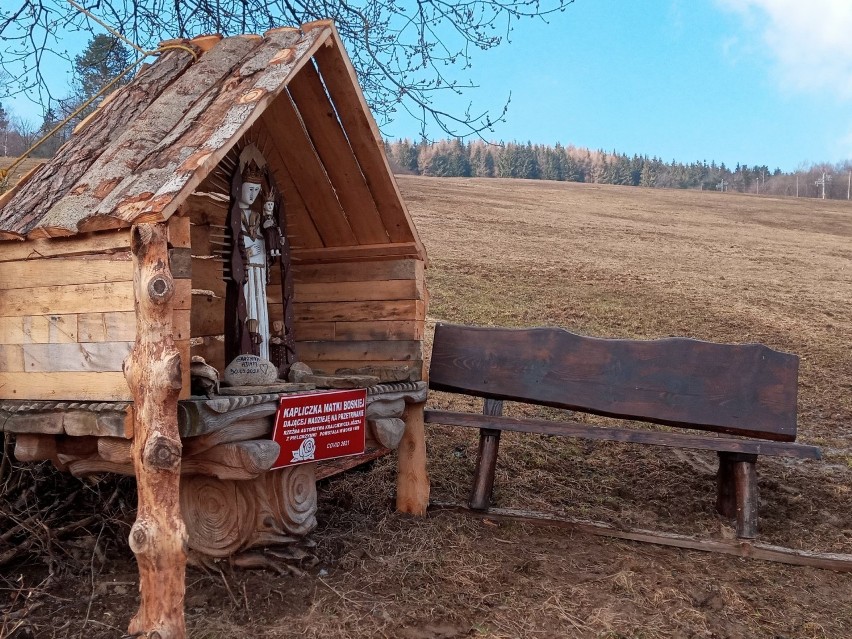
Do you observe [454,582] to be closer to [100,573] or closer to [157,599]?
[157,599]

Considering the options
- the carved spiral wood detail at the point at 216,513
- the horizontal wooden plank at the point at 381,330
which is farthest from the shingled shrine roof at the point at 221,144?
the carved spiral wood detail at the point at 216,513

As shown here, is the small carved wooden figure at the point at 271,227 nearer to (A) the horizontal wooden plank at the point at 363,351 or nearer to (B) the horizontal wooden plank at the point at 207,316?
(B) the horizontal wooden plank at the point at 207,316

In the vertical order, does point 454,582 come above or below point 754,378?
below

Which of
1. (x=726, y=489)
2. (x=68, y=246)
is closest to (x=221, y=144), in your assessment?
(x=68, y=246)

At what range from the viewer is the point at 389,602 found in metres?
4.04

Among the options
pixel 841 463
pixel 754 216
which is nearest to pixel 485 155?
pixel 754 216

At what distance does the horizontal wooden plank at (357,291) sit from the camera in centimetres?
548

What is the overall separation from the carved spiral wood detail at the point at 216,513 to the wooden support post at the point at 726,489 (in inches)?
129

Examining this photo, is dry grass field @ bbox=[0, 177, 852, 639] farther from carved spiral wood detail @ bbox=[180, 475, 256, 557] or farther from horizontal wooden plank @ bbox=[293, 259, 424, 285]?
horizontal wooden plank @ bbox=[293, 259, 424, 285]

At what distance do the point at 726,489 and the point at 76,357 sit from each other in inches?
171

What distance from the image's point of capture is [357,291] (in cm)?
564

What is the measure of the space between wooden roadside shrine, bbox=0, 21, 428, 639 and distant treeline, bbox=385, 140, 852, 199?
→ 62.9 m

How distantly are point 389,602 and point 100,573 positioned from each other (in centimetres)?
162

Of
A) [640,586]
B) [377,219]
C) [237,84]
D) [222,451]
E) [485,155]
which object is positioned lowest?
[640,586]
